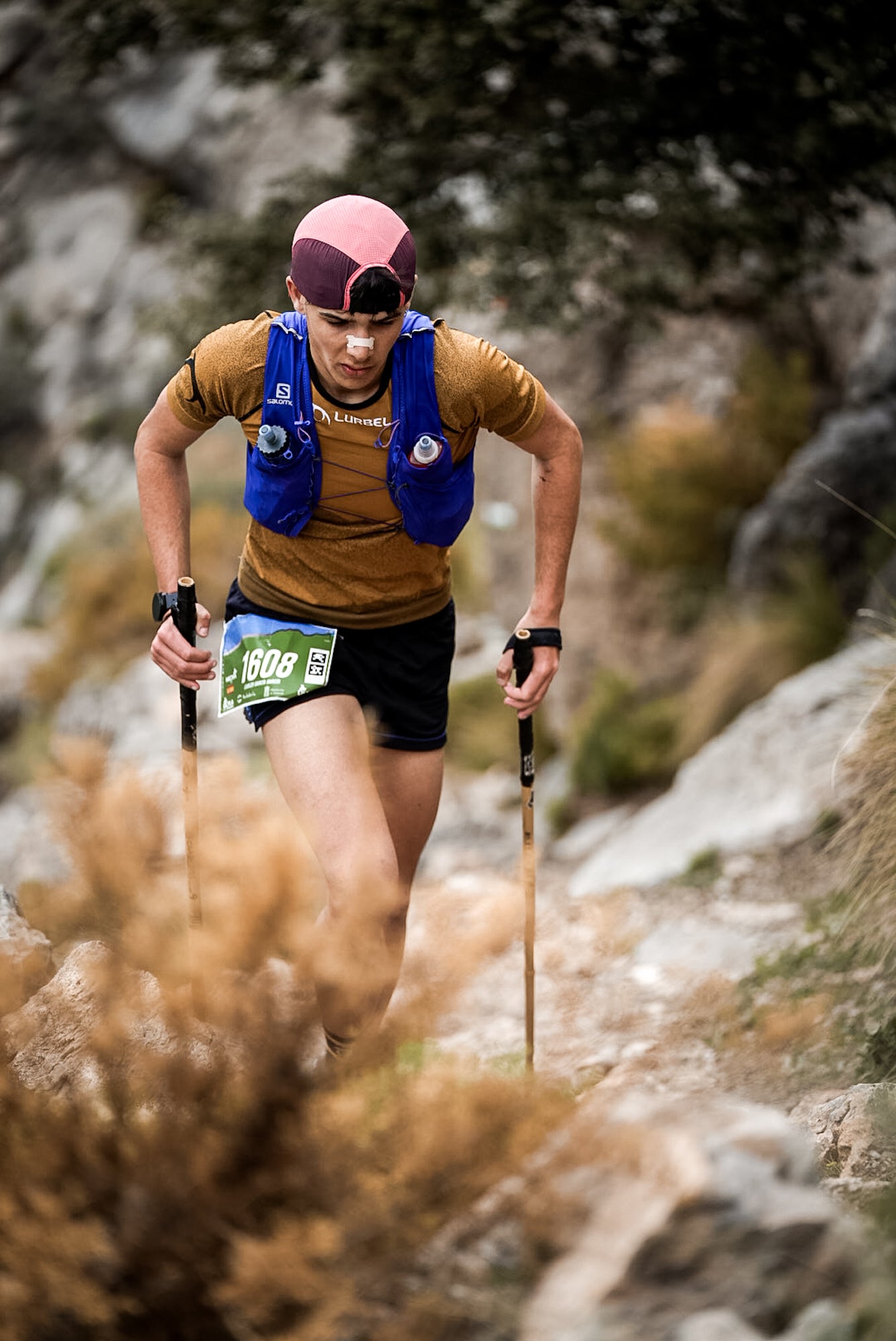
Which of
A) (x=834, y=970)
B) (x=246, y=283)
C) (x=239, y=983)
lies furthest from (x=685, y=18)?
(x=239, y=983)

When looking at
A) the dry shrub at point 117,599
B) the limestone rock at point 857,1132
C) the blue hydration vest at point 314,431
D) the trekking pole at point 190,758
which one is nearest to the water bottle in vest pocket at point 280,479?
the blue hydration vest at point 314,431

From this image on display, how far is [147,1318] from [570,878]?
16.4ft

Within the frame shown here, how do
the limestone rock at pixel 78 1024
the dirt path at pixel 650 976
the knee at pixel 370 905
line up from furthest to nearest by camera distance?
1. the dirt path at pixel 650 976
2. the knee at pixel 370 905
3. the limestone rock at pixel 78 1024

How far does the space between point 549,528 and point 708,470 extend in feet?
19.6

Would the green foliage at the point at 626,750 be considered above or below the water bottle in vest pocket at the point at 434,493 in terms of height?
below

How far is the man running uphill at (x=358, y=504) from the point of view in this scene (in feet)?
9.63

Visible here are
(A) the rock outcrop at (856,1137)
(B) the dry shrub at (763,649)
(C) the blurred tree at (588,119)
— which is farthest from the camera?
(B) the dry shrub at (763,649)

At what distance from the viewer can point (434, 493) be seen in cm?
312

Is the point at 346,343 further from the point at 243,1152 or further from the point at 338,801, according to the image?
the point at 243,1152

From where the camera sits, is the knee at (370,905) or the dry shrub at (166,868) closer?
A: the dry shrub at (166,868)

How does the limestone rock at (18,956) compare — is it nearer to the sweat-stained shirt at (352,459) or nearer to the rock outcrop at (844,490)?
the sweat-stained shirt at (352,459)

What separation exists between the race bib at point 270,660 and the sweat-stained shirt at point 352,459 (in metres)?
0.06

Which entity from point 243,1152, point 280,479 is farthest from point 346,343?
point 243,1152

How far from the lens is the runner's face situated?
113 inches
